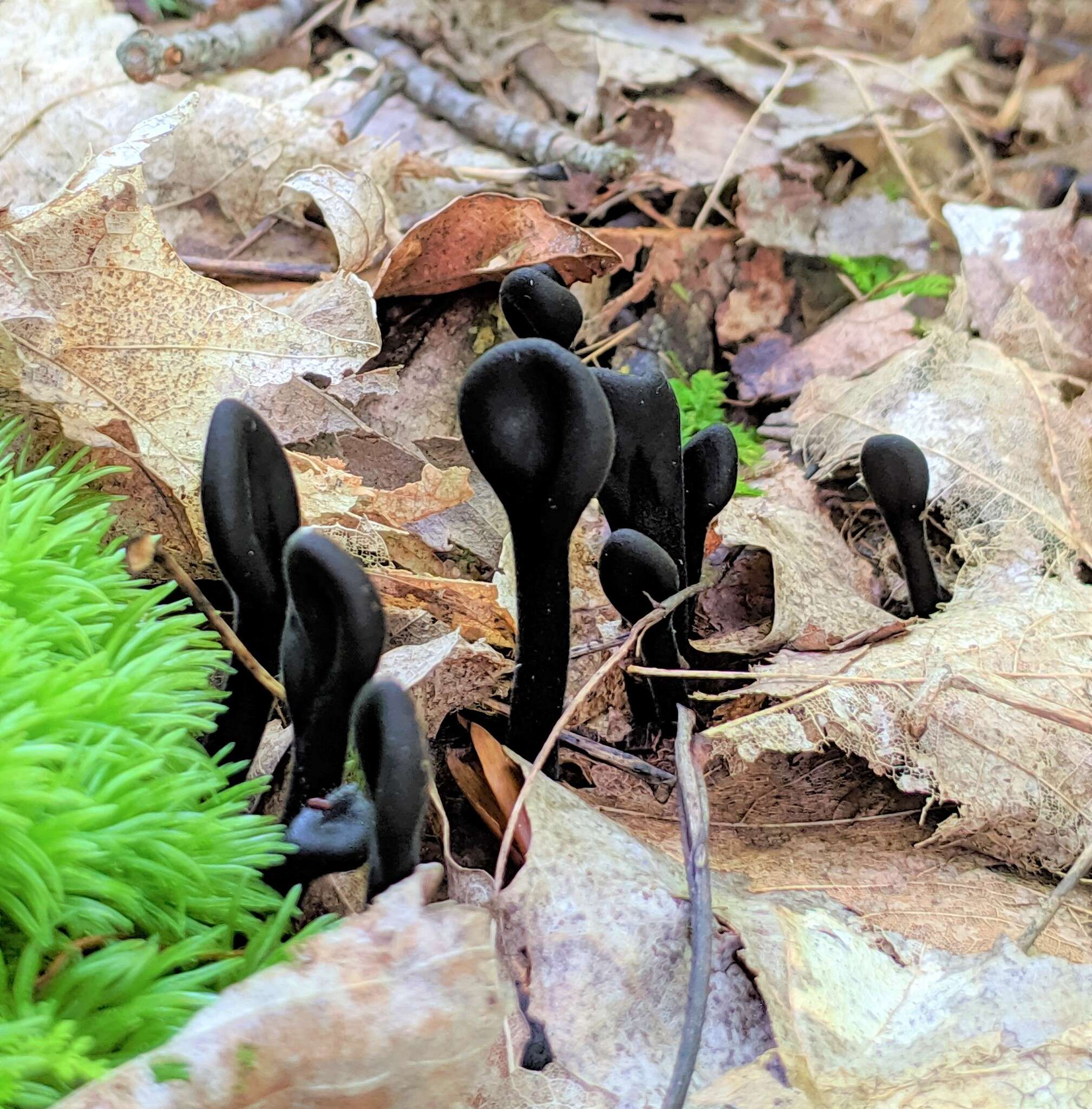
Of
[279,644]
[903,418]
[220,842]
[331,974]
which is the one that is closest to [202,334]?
[279,644]

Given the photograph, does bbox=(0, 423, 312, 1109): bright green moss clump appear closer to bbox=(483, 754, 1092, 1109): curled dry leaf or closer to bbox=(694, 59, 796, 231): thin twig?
bbox=(483, 754, 1092, 1109): curled dry leaf

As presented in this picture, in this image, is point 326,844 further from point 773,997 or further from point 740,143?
point 740,143

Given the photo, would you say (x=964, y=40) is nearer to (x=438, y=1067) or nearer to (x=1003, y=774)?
(x=1003, y=774)

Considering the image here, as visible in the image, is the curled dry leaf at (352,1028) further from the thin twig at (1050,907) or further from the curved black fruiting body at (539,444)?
the thin twig at (1050,907)

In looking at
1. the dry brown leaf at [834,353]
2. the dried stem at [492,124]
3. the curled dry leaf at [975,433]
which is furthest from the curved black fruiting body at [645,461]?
the dried stem at [492,124]

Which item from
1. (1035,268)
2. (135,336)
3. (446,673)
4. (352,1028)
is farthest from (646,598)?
(1035,268)
